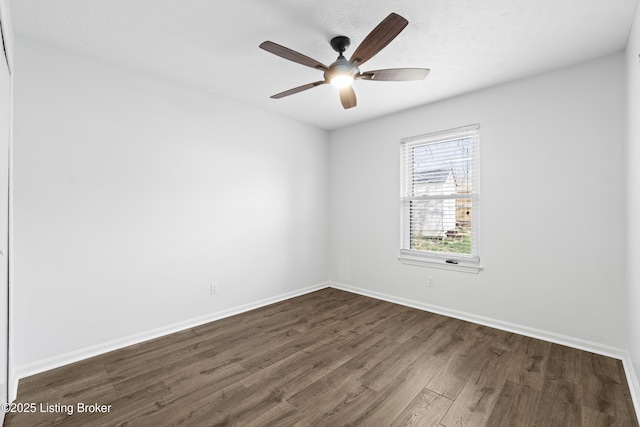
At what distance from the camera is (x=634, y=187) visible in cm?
200

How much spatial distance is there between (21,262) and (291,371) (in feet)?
7.14

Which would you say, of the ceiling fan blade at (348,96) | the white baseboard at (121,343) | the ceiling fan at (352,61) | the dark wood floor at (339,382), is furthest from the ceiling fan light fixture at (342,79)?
the white baseboard at (121,343)

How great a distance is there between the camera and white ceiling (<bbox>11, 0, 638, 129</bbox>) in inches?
76.4

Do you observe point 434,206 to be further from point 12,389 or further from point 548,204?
point 12,389

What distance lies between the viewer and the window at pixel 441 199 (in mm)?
3371

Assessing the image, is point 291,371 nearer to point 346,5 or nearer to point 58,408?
point 58,408

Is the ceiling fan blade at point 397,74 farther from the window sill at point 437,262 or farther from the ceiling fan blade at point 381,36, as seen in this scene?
the window sill at point 437,262

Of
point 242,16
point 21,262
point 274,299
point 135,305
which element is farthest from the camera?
point 274,299

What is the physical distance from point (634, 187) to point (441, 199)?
5.73ft

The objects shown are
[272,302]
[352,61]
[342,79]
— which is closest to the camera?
[352,61]

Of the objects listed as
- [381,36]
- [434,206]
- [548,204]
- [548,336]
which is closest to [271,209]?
[434,206]

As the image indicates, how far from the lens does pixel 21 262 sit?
221cm

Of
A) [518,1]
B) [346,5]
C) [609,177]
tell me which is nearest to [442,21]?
[518,1]

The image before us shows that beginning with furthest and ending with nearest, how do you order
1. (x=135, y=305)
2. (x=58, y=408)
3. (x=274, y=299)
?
1. (x=274, y=299)
2. (x=135, y=305)
3. (x=58, y=408)
